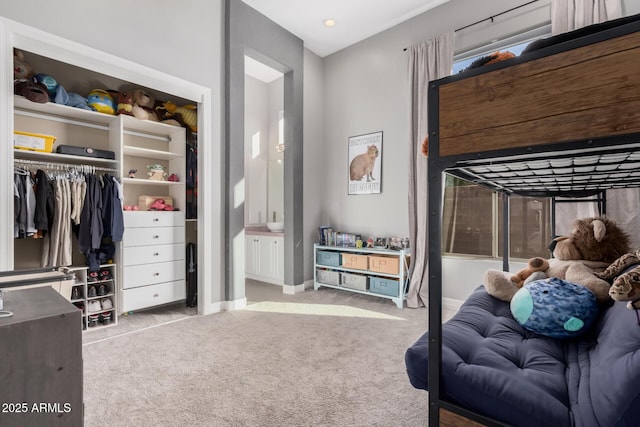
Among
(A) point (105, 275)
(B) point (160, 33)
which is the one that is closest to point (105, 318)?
(A) point (105, 275)

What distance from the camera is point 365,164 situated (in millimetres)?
4203

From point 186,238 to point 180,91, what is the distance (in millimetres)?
1691

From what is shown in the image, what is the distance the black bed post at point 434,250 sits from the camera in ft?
3.11

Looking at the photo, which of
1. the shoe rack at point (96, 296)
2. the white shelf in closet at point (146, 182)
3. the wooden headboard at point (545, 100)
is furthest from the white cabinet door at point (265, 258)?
the wooden headboard at point (545, 100)

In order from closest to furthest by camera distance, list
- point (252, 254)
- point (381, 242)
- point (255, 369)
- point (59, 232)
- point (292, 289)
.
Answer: point (255, 369) < point (59, 232) < point (381, 242) < point (292, 289) < point (252, 254)

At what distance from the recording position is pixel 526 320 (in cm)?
140

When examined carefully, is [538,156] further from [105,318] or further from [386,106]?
[105,318]

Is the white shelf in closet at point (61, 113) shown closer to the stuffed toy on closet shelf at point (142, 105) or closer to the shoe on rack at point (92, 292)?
the stuffed toy on closet shelf at point (142, 105)

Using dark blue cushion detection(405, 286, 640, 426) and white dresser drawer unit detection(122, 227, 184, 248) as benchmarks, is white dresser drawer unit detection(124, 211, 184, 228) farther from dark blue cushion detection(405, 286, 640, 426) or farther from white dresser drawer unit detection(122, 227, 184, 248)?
dark blue cushion detection(405, 286, 640, 426)

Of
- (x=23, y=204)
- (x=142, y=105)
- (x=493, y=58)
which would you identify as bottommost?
(x=23, y=204)

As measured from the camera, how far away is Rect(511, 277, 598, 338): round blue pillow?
51.5 inches

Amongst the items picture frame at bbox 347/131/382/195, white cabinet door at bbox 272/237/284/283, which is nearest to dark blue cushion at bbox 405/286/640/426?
picture frame at bbox 347/131/382/195

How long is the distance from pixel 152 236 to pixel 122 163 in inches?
30.5

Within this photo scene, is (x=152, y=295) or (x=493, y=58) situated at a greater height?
(x=493, y=58)
